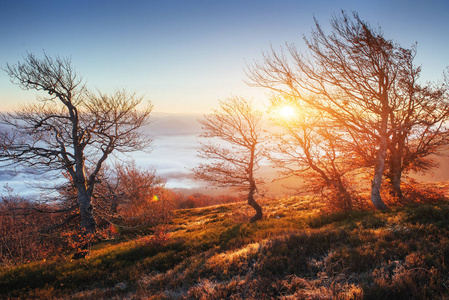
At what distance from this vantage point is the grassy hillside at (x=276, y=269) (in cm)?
480

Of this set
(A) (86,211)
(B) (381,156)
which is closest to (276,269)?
(B) (381,156)

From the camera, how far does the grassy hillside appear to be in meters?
4.80

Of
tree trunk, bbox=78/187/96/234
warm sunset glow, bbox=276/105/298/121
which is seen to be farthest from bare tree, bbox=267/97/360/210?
tree trunk, bbox=78/187/96/234

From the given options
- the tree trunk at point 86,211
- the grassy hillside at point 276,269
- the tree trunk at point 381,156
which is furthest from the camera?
the tree trunk at point 86,211

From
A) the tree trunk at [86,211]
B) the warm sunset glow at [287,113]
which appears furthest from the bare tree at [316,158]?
the tree trunk at [86,211]

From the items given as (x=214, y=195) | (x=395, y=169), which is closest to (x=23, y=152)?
(x=395, y=169)

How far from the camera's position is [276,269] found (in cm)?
627

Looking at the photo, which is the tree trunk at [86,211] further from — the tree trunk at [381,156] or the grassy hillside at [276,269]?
the tree trunk at [381,156]

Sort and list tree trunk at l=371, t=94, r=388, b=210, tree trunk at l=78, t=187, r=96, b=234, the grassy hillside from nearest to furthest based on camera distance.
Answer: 1. the grassy hillside
2. tree trunk at l=371, t=94, r=388, b=210
3. tree trunk at l=78, t=187, r=96, b=234

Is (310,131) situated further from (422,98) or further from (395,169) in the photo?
(422,98)

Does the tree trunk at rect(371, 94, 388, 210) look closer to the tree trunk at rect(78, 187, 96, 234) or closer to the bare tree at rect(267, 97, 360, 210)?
the bare tree at rect(267, 97, 360, 210)

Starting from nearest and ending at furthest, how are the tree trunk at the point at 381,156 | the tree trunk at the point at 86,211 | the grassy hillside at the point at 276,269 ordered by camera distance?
1. the grassy hillside at the point at 276,269
2. the tree trunk at the point at 381,156
3. the tree trunk at the point at 86,211

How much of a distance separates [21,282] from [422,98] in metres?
22.0

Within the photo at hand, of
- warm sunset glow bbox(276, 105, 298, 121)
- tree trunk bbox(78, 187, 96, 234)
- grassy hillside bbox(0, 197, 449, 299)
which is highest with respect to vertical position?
warm sunset glow bbox(276, 105, 298, 121)
